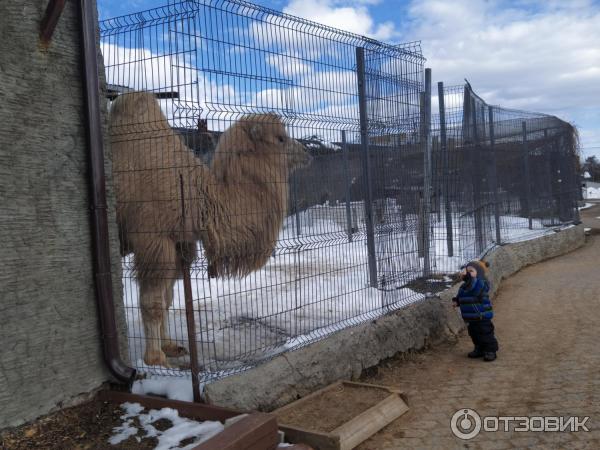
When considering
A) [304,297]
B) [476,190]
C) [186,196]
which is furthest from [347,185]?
[476,190]

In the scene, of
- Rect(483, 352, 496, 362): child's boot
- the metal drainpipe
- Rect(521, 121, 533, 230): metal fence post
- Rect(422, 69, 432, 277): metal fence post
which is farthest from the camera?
Rect(521, 121, 533, 230): metal fence post

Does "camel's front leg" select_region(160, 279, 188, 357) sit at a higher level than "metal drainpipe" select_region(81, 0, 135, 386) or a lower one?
lower

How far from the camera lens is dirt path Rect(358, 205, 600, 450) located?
426 centimetres

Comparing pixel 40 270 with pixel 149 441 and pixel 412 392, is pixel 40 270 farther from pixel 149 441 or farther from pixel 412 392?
pixel 412 392

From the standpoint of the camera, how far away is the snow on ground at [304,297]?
15.8 feet

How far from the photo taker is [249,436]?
3.50 m

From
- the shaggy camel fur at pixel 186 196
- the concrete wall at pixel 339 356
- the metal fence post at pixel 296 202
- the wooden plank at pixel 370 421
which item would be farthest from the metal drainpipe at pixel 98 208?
the metal fence post at pixel 296 202

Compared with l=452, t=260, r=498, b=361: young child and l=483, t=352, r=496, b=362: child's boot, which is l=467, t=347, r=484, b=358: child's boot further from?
l=483, t=352, r=496, b=362: child's boot

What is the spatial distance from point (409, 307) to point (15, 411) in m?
4.39

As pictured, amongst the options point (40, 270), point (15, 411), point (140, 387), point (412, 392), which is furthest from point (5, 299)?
point (412, 392)

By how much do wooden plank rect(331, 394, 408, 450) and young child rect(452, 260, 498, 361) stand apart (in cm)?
180

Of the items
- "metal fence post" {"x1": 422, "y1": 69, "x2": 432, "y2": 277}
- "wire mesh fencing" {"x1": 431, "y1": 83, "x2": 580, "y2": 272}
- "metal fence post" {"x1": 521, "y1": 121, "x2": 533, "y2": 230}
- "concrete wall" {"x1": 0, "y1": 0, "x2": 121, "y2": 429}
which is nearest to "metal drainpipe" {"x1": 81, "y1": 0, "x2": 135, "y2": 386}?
"concrete wall" {"x1": 0, "y1": 0, "x2": 121, "y2": 429}

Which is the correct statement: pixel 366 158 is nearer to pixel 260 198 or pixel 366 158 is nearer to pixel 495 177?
pixel 260 198

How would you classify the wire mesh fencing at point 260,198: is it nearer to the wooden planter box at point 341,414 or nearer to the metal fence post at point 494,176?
the wooden planter box at point 341,414
